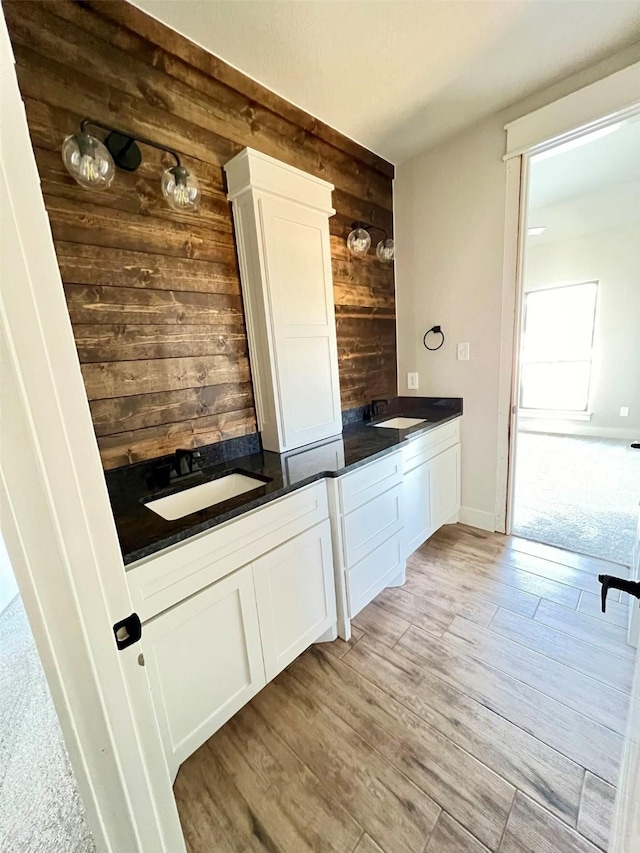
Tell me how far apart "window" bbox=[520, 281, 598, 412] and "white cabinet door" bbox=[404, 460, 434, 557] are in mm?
3307

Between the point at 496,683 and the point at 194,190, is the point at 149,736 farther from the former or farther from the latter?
the point at 194,190

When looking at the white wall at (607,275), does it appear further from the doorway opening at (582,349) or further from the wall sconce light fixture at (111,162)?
the wall sconce light fixture at (111,162)

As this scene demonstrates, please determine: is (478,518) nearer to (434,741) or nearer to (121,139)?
(434,741)

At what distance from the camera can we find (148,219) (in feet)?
4.78

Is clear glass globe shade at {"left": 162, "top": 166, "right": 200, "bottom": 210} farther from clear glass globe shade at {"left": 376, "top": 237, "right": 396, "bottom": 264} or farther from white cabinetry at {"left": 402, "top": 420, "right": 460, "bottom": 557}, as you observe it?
white cabinetry at {"left": 402, "top": 420, "right": 460, "bottom": 557}

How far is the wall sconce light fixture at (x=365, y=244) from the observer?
225 cm

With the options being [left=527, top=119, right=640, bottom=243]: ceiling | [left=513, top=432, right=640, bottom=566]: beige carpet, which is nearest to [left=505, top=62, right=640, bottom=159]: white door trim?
[left=527, top=119, right=640, bottom=243]: ceiling

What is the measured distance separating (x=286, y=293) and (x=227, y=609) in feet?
4.78

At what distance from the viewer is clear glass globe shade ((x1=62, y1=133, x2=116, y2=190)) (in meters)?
1.15

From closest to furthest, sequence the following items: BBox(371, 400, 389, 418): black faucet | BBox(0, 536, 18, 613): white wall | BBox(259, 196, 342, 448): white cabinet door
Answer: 1. BBox(259, 196, 342, 448): white cabinet door
2. BBox(0, 536, 18, 613): white wall
3. BBox(371, 400, 389, 418): black faucet

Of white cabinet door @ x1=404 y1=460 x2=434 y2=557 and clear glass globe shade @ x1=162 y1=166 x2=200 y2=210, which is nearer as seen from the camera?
clear glass globe shade @ x1=162 y1=166 x2=200 y2=210

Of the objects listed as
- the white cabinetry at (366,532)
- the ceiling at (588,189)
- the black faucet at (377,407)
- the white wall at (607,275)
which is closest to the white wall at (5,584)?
the white cabinetry at (366,532)

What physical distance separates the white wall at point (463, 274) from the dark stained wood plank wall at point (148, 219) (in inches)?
36.4

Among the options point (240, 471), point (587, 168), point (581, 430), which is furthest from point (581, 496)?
point (587, 168)
